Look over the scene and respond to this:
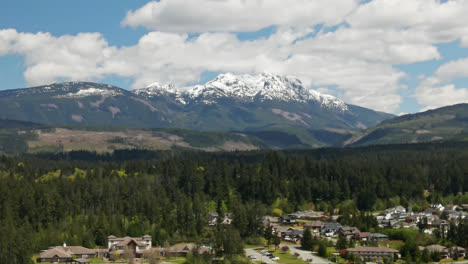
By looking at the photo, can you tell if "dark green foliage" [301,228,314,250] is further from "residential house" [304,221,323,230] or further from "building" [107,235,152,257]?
"building" [107,235,152,257]

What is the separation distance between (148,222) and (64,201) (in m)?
23.2

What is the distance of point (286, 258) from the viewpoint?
11812cm

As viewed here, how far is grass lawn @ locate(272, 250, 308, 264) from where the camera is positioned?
114 m

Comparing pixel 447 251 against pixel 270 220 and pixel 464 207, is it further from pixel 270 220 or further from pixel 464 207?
pixel 270 220

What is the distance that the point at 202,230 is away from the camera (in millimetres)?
145000

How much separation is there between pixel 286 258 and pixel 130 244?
1327 inches

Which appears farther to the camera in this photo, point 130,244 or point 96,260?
point 130,244

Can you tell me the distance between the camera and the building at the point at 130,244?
128m

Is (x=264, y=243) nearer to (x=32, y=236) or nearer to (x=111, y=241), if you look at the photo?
(x=111, y=241)

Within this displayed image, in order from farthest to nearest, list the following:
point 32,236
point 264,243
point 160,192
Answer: point 160,192, point 264,243, point 32,236

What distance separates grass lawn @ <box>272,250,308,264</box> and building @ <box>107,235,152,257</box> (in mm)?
27775

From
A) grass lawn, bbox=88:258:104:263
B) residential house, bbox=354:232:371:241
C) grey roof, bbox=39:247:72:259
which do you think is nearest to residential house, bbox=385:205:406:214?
residential house, bbox=354:232:371:241

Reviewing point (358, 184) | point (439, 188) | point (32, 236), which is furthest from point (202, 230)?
point (439, 188)

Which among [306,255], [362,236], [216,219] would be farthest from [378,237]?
[216,219]
